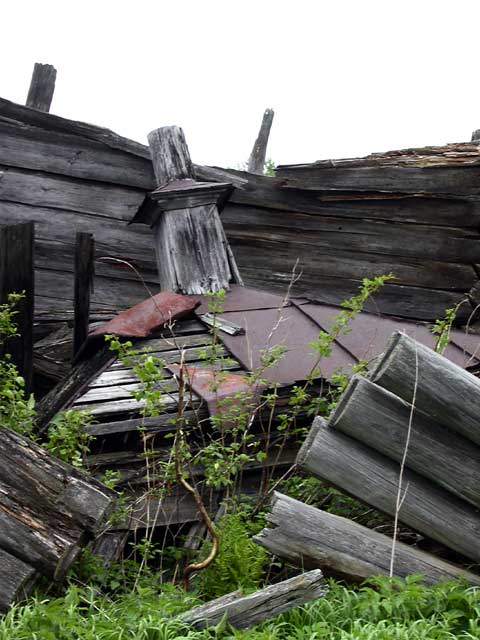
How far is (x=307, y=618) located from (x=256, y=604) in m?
0.27

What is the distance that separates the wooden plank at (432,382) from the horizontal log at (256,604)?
1.04m

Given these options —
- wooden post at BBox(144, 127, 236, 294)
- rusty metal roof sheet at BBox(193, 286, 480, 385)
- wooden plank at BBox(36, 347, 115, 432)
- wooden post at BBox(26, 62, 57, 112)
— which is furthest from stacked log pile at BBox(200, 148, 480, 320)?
wooden plank at BBox(36, 347, 115, 432)

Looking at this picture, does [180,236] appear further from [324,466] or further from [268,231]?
[324,466]

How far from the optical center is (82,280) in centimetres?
722

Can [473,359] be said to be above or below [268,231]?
below

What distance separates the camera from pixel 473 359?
6922mm

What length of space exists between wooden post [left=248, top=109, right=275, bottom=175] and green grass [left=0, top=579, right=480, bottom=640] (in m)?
10.1

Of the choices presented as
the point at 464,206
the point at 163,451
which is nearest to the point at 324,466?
the point at 163,451

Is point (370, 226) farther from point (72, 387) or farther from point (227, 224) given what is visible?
point (72, 387)

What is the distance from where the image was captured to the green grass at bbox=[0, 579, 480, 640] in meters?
3.97

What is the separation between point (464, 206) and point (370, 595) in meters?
5.36

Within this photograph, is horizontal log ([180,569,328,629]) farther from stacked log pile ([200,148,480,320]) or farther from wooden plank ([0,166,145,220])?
wooden plank ([0,166,145,220])

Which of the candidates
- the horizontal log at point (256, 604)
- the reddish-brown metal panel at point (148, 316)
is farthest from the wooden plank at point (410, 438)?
the reddish-brown metal panel at point (148, 316)

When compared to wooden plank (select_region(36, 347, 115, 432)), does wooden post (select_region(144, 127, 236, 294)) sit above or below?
above
